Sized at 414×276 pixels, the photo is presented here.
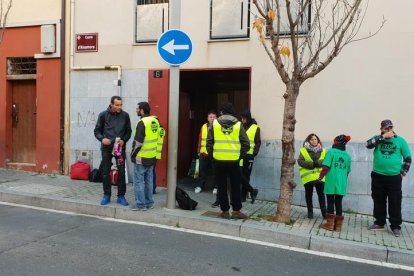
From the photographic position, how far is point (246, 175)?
8156 mm

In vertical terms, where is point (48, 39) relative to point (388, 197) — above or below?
above

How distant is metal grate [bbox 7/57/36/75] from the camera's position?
Result: 34.8 ft

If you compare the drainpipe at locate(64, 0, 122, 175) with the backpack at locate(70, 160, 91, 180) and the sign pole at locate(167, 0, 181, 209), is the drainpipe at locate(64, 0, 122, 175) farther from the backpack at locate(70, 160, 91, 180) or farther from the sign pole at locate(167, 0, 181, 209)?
the sign pole at locate(167, 0, 181, 209)

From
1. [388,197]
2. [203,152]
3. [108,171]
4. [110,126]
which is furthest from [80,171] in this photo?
[388,197]

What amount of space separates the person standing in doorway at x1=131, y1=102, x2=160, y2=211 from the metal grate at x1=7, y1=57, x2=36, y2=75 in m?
4.96

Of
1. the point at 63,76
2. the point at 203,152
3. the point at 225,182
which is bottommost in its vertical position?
the point at 225,182

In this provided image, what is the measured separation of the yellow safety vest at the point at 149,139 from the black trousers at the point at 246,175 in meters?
1.90

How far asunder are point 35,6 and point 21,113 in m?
2.67

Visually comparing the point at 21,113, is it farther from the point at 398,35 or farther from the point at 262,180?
the point at 398,35

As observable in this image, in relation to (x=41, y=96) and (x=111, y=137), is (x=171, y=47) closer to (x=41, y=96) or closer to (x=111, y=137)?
(x=111, y=137)

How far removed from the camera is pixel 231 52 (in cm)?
870

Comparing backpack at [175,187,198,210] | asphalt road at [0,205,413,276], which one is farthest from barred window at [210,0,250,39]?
asphalt road at [0,205,413,276]

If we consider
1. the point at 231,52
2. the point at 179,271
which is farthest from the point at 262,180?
the point at 179,271

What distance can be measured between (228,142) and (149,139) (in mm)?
1318
